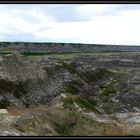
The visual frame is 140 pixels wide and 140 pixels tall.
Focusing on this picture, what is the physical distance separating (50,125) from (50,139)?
10.3 metres

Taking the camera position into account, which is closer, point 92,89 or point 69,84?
point 69,84

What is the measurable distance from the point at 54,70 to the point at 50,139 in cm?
6693

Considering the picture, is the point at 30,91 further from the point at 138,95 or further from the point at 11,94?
the point at 138,95

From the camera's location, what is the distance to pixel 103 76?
347 ft

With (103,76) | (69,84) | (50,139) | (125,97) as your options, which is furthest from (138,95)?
(50,139)

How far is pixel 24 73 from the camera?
52.8 m

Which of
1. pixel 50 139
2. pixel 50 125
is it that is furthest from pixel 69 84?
pixel 50 139

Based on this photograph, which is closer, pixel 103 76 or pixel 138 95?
pixel 138 95
